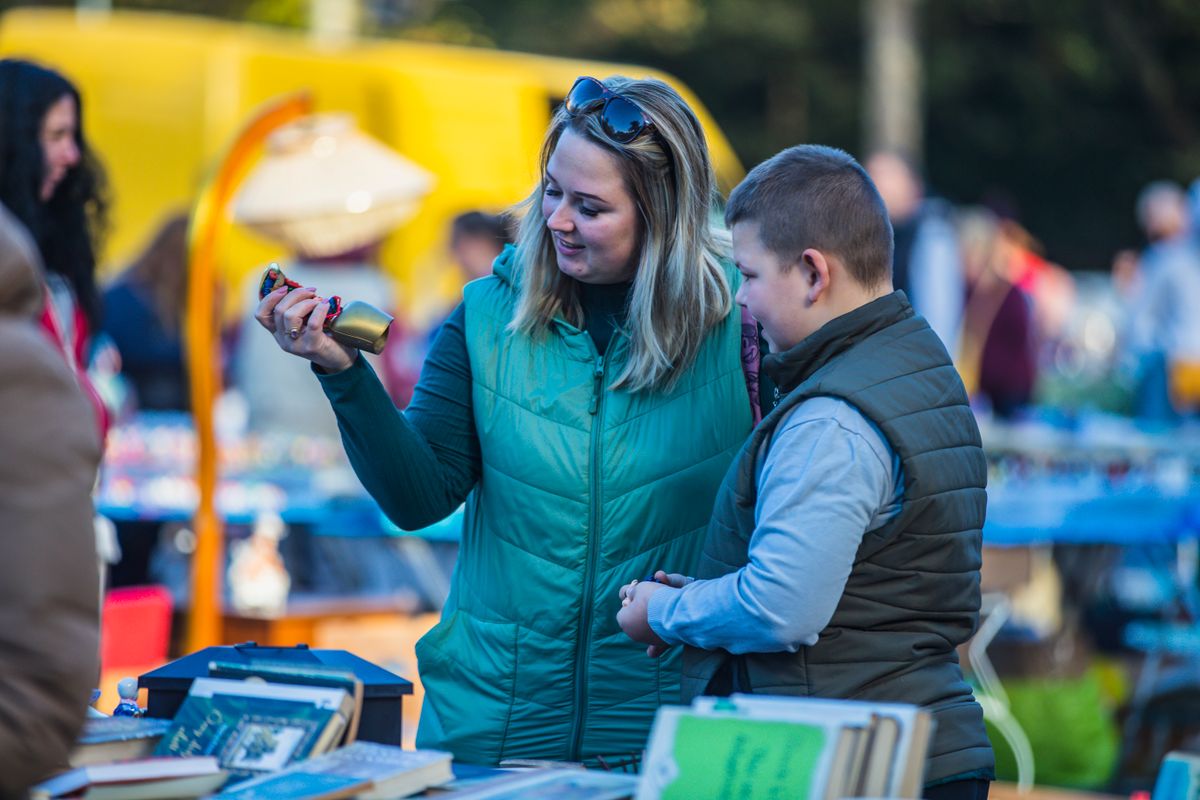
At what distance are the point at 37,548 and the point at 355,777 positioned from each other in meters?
0.56

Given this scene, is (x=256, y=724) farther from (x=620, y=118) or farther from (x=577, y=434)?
(x=620, y=118)

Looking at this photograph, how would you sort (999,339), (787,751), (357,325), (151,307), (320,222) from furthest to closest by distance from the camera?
(999,339) < (151,307) < (320,222) < (357,325) < (787,751)

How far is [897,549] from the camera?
2297 millimetres

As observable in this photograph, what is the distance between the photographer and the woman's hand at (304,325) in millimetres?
2488

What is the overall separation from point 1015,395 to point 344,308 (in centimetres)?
731

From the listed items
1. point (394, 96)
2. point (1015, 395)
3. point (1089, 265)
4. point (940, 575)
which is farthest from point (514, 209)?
point (1089, 265)

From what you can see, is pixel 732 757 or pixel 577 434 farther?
pixel 577 434

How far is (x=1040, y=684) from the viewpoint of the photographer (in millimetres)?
6367

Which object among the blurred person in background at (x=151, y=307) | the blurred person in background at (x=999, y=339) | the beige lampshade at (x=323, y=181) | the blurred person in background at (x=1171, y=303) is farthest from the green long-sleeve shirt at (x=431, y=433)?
the blurred person in background at (x=1171, y=303)

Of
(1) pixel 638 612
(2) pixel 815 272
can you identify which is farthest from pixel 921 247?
(1) pixel 638 612

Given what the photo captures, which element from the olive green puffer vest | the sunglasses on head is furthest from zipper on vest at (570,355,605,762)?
the sunglasses on head

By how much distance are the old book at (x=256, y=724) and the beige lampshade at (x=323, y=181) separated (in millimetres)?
4176

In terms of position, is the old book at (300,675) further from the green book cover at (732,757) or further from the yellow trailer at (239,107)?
the yellow trailer at (239,107)

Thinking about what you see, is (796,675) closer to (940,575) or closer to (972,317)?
(940,575)
